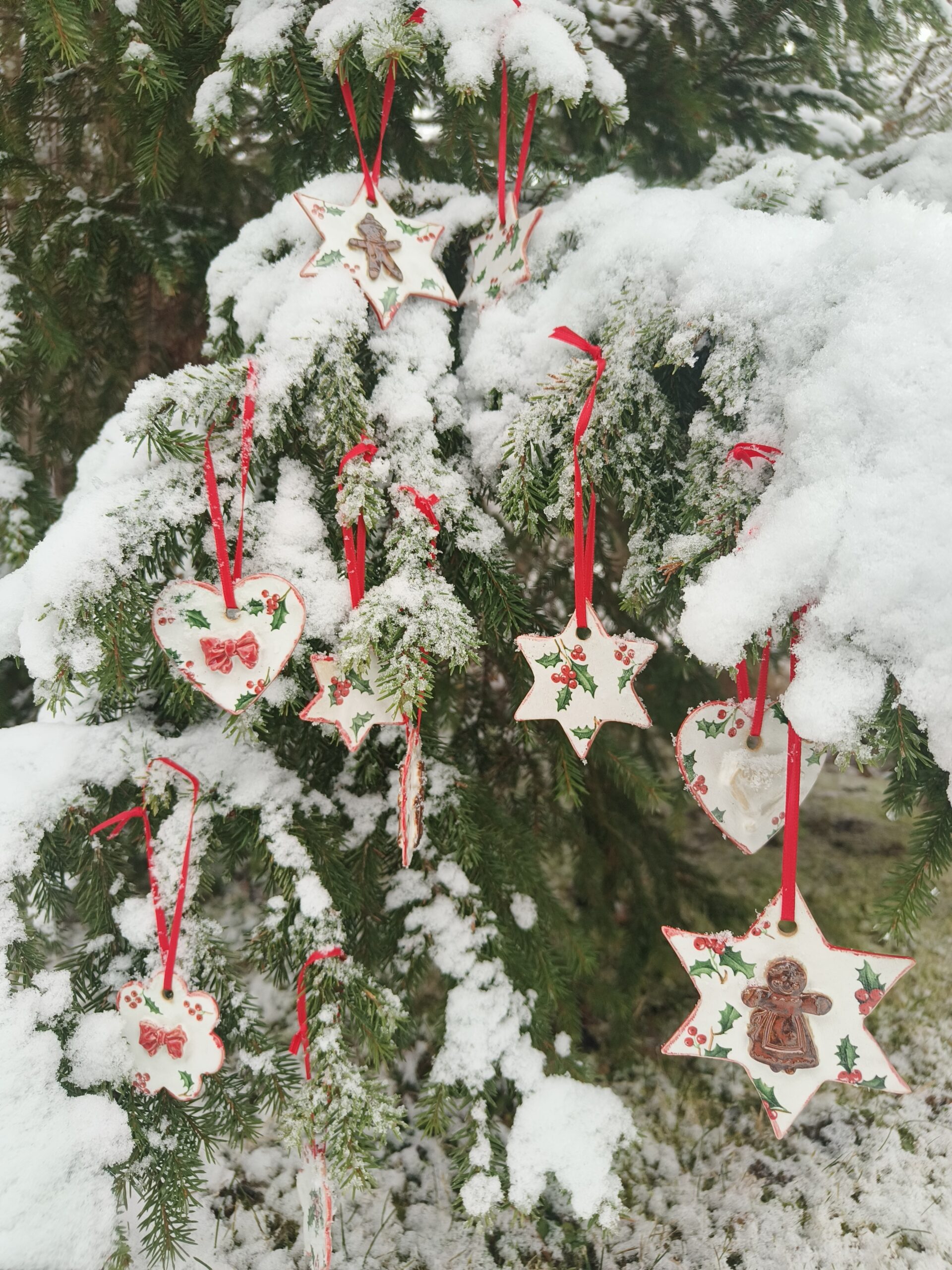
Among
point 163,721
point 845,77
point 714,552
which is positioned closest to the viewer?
point 714,552

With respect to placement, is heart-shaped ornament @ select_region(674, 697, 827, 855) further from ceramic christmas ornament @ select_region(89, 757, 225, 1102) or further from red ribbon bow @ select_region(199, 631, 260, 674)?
ceramic christmas ornament @ select_region(89, 757, 225, 1102)

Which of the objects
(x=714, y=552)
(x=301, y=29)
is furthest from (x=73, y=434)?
(x=714, y=552)

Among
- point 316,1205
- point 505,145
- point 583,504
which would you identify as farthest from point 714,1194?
point 505,145

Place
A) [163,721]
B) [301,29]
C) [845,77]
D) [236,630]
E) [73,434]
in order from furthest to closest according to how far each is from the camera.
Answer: [73,434], [845,77], [163,721], [301,29], [236,630]

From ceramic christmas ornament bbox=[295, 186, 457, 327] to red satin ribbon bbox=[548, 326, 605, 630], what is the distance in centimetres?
28

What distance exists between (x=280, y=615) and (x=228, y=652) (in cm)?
8

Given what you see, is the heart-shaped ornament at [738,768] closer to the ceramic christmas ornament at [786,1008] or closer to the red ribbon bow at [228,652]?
the ceramic christmas ornament at [786,1008]

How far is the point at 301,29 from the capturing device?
1.20 metres

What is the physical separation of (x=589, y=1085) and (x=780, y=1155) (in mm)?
826

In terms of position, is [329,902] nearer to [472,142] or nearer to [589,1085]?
[589,1085]

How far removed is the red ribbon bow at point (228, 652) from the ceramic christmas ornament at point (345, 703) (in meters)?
0.08

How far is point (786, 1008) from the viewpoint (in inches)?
36.8

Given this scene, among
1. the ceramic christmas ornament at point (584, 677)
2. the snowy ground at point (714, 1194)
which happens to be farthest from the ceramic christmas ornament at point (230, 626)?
the snowy ground at point (714, 1194)

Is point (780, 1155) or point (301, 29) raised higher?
point (301, 29)
